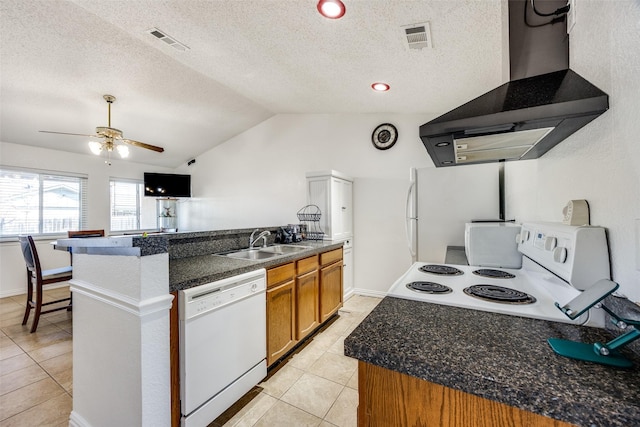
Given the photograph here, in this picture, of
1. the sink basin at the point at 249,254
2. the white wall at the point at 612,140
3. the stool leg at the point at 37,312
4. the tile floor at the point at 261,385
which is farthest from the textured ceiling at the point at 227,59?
the tile floor at the point at 261,385

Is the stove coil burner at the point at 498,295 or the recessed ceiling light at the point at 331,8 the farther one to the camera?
the recessed ceiling light at the point at 331,8

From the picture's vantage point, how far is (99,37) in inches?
90.0

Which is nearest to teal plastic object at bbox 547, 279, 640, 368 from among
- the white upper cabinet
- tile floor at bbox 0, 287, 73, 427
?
tile floor at bbox 0, 287, 73, 427

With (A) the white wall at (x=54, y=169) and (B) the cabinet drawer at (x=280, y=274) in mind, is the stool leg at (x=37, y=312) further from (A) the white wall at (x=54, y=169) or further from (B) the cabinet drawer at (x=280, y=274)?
(B) the cabinet drawer at (x=280, y=274)

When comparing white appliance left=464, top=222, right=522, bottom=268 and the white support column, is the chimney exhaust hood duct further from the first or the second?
the white support column

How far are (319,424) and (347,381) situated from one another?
1.43 ft

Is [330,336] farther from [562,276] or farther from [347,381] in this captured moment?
[562,276]

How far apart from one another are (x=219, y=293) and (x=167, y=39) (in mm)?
2340

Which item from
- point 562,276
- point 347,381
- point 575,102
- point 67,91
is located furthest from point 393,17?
point 67,91

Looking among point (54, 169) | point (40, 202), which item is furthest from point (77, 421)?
point (54, 169)

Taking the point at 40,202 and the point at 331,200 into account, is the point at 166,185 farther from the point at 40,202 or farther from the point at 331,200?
the point at 331,200

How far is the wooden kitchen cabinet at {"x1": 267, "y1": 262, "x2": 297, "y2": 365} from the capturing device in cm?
188

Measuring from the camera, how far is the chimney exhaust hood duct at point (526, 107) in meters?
0.85

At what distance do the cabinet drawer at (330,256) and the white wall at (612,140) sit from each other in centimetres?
187
